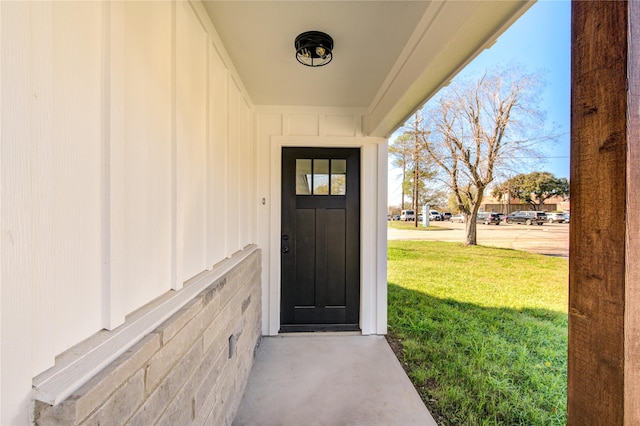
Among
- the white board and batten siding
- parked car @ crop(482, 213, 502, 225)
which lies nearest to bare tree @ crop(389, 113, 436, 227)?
parked car @ crop(482, 213, 502, 225)

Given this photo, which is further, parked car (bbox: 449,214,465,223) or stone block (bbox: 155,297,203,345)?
parked car (bbox: 449,214,465,223)

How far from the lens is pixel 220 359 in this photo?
1.54 meters

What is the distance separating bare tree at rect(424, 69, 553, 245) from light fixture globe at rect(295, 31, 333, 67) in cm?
432

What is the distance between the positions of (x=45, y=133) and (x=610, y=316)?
4.38 feet

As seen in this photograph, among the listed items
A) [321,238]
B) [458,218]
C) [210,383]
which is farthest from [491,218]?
[210,383]

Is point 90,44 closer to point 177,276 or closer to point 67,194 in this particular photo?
point 67,194

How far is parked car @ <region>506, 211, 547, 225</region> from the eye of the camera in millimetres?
4080

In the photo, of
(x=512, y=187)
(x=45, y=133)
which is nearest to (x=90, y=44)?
(x=45, y=133)

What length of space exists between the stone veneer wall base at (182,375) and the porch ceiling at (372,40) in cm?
161

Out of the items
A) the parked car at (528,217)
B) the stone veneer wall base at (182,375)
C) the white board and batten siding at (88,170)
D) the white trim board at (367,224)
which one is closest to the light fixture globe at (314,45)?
the white board and batten siding at (88,170)

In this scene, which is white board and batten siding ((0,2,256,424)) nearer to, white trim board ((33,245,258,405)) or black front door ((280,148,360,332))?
white trim board ((33,245,258,405))

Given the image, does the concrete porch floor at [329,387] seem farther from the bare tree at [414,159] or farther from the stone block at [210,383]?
the bare tree at [414,159]

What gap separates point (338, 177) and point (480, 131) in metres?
4.06

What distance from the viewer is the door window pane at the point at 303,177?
3.15 m
